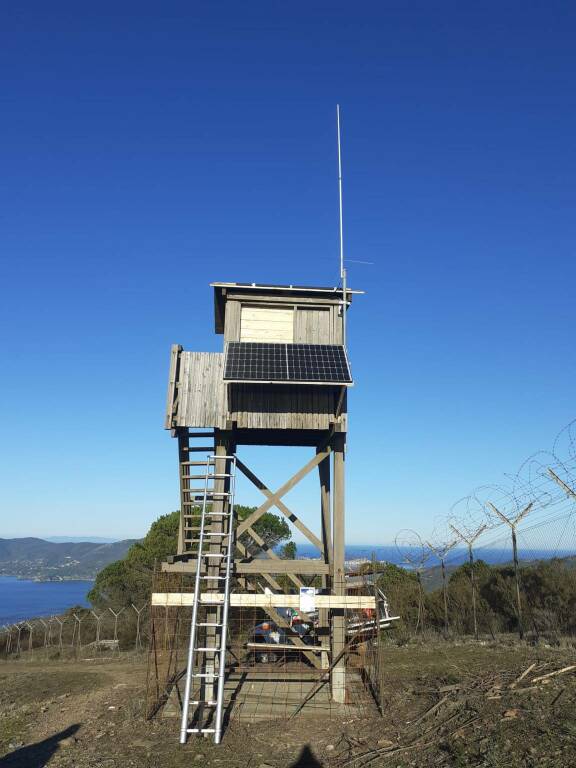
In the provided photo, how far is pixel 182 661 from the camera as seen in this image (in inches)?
722

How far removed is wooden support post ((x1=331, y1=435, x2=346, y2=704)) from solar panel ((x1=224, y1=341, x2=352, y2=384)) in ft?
6.25

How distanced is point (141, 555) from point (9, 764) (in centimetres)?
2885

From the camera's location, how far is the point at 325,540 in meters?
16.0

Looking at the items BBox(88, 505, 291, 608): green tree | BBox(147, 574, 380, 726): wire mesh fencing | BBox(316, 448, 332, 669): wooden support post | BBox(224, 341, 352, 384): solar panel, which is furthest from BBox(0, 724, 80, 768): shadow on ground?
BBox(88, 505, 291, 608): green tree

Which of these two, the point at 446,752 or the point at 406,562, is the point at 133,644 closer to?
the point at 406,562

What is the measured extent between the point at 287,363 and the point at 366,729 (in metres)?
8.16

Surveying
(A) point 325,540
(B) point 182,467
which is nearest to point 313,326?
(B) point 182,467

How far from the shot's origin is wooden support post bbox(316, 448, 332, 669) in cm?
1544

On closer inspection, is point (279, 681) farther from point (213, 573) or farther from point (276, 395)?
point (276, 395)

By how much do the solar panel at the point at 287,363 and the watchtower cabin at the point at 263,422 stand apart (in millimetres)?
26

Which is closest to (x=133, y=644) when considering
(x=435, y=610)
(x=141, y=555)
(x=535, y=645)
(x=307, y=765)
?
(x=141, y=555)

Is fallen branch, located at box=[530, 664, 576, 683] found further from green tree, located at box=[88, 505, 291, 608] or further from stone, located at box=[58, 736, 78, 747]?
green tree, located at box=[88, 505, 291, 608]

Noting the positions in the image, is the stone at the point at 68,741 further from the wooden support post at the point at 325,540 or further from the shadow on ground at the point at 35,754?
the wooden support post at the point at 325,540

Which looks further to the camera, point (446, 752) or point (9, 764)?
point (9, 764)
